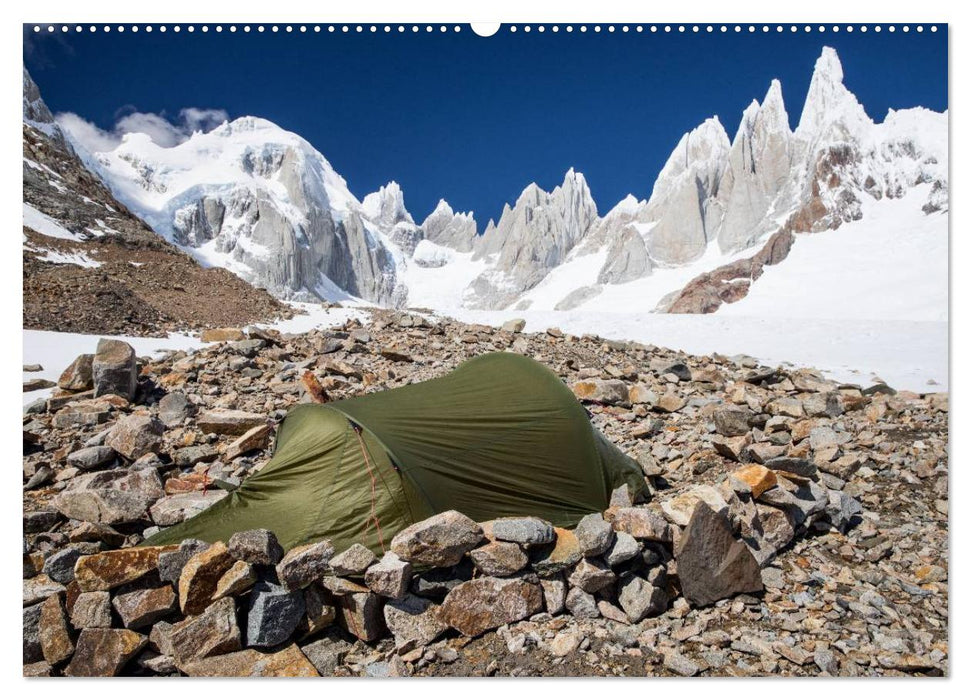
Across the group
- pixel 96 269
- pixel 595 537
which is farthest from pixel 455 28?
pixel 96 269

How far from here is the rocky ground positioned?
12.6ft

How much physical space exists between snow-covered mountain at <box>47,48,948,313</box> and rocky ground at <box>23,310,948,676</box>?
245 feet

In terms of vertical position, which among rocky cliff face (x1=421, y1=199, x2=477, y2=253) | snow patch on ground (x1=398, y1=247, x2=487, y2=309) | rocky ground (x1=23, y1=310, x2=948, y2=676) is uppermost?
rocky cliff face (x1=421, y1=199, x2=477, y2=253)

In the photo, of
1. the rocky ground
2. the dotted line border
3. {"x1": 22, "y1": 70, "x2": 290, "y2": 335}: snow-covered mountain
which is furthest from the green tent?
{"x1": 22, "y1": 70, "x2": 290, "y2": 335}: snow-covered mountain

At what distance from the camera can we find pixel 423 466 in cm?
499

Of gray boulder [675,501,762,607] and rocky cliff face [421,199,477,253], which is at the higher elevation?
rocky cliff face [421,199,477,253]

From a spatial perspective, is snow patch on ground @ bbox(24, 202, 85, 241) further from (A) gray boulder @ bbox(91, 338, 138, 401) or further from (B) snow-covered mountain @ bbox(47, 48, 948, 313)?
(B) snow-covered mountain @ bbox(47, 48, 948, 313)

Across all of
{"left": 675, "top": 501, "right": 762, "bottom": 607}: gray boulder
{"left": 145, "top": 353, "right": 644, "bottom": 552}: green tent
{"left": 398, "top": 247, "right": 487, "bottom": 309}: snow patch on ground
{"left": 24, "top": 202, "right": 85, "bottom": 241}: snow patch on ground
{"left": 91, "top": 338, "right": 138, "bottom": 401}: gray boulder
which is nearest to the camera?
{"left": 675, "top": 501, "right": 762, "bottom": 607}: gray boulder

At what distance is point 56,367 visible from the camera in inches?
392

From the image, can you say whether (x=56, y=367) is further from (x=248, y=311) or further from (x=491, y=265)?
(x=491, y=265)

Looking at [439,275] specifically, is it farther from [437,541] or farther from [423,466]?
[437,541]

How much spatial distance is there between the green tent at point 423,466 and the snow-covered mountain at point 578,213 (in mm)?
75917

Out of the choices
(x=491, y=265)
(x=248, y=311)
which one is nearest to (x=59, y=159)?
(x=248, y=311)

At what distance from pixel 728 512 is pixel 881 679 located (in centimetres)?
152
